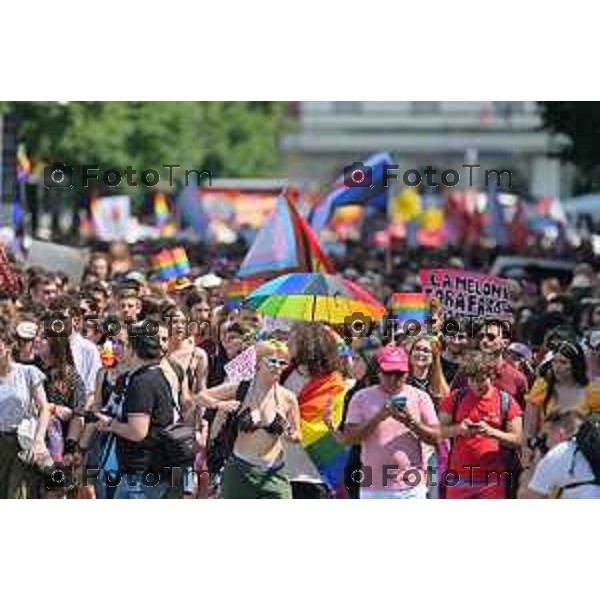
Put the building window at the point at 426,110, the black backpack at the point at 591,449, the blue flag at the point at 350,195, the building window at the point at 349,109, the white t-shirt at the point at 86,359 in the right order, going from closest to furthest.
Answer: the black backpack at the point at 591,449
the white t-shirt at the point at 86,359
the blue flag at the point at 350,195
the building window at the point at 426,110
the building window at the point at 349,109

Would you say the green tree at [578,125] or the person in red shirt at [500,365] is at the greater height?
the green tree at [578,125]

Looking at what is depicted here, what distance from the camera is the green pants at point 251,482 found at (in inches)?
463

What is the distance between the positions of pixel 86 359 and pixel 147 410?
1249 millimetres

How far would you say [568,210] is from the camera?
39531 millimetres

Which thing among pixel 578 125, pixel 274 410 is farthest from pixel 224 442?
pixel 578 125

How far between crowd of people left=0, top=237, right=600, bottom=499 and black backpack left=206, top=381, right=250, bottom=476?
1cm

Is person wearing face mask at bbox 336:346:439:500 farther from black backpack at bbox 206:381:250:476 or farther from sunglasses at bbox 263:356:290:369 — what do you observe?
black backpack at bbox 206:381:250:476

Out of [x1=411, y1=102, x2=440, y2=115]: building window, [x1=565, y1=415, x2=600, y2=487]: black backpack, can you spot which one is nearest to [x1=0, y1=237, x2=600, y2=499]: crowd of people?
[x1=565, y1=415, x2=600, y2=487]: black backpack

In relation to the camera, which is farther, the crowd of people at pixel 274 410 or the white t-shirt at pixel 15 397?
the white t-shirt at pixel 15 397

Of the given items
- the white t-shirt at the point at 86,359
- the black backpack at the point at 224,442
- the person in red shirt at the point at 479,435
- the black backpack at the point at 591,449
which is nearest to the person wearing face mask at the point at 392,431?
the person in red shirt at the point at 479,435

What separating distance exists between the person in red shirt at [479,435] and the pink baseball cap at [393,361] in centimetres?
35

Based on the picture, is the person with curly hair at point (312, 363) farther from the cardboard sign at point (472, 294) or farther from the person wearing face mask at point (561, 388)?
the cardboard sign at point (472, 294)
